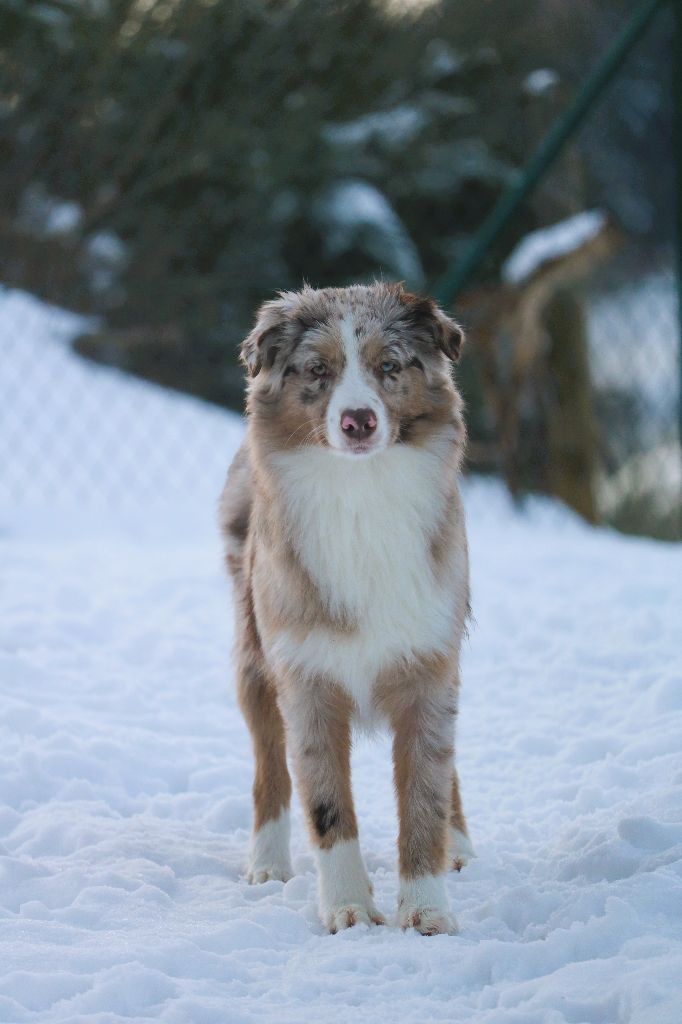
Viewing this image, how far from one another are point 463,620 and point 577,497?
5.55 metres

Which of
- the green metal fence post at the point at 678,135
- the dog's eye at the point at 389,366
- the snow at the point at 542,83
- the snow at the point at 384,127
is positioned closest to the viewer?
the dog's eye at the point at 389,366

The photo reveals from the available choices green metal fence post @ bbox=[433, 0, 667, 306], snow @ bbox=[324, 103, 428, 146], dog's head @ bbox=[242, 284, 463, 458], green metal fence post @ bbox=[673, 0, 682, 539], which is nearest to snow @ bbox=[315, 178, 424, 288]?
snow @ bbox=[324, 103, 428, 146]

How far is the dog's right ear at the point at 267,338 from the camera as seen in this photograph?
127 inches

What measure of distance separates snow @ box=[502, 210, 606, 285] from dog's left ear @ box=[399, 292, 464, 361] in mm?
5076

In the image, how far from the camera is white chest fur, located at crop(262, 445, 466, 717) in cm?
304

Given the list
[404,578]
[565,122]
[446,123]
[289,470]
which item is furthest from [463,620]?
[446,123]

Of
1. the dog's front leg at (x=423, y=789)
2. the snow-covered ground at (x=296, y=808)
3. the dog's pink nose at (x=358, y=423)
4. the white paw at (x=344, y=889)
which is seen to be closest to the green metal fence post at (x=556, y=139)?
the snow-covered ground at (x=296, y=808)

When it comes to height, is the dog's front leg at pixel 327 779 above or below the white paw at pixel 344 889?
above

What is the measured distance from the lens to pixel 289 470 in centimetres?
317

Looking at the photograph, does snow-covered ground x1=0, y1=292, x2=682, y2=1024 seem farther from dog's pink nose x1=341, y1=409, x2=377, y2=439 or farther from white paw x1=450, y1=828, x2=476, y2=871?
dog's pink nose x1=341, y1=409, x2=377, y2=439

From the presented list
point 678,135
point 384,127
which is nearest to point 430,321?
point 678,135

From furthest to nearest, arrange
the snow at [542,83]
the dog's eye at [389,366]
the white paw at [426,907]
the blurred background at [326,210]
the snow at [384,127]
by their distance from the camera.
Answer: the snow at [384,127]
the snow at [542,83]
the blurred background at [326,210]
the dog's eye at [389,366]
the white paw at [426,907]

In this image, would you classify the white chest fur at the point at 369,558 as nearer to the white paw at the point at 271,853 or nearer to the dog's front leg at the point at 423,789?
the dog's front leg at the point at 423,789

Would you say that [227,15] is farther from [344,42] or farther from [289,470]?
[289,470]
